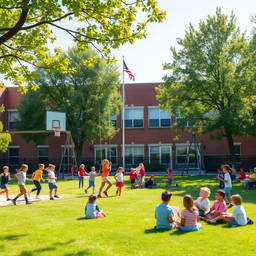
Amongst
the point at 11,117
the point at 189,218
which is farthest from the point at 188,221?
the point at 11,117

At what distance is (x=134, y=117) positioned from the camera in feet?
132

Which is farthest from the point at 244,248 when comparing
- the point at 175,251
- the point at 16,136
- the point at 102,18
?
the point at 16,136

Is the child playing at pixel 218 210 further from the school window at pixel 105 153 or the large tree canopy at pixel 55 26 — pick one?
the school window at pixel 105 153

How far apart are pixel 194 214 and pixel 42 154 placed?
3397 cm

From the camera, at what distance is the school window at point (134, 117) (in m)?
40.2

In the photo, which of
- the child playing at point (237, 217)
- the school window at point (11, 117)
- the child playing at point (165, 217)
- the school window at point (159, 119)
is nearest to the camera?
the child playing at point (165, 217)

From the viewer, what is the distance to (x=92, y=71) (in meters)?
35.1

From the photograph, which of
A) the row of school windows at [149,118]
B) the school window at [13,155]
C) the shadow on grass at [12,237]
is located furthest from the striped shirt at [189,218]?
the school window at [13,155]

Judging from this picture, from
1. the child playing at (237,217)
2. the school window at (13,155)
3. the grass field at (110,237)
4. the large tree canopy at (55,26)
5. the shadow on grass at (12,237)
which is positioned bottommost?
the shadow on grass at (12,237)

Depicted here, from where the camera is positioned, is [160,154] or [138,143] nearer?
[160,154]

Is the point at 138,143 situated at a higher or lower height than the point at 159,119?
lower

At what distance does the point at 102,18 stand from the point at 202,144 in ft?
97.3

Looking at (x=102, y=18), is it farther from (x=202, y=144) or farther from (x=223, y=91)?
(x=202, y=144)

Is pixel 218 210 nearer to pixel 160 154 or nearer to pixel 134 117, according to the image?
pixel 160 154
